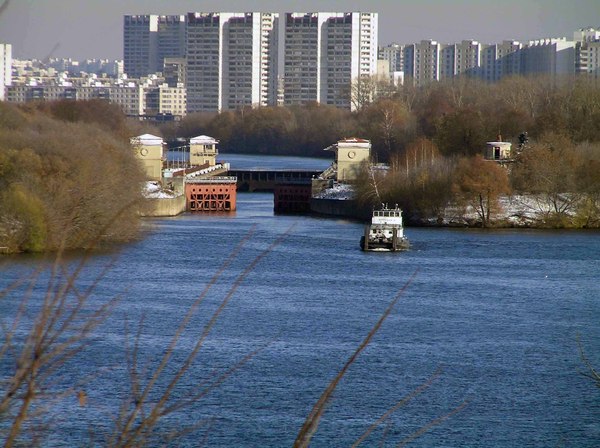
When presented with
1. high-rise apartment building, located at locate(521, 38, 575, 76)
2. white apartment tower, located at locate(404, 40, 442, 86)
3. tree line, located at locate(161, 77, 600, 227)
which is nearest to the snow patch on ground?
tree line, located at locate(161, 77, 600, 227)

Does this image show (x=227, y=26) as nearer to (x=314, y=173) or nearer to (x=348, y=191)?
(x=314, y=173)

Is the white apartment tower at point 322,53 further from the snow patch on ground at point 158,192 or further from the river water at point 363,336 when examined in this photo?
the river water at point 363,336

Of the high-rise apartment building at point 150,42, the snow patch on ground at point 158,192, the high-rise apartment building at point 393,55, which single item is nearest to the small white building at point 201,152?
the snow patch on ground at point 158,192

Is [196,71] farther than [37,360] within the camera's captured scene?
Yes

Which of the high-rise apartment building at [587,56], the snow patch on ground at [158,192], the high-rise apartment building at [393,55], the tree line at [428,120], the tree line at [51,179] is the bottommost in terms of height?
the snow patch on ground at [158,192]

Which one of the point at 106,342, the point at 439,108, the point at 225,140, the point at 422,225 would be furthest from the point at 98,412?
the point at 225,140

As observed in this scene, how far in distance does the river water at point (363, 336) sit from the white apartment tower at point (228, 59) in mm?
39051

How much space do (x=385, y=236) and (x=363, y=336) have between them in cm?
620

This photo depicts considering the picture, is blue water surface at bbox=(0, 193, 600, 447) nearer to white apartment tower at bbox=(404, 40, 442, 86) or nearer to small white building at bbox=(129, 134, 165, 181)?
small white building at bbox=(129, 134, 165, 181)

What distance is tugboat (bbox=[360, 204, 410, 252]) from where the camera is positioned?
14.3 metres

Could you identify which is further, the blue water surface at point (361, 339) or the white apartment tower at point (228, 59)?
the white apartment tower at point (228, 59)

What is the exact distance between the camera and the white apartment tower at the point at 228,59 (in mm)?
53250

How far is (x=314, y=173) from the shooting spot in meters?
25.5

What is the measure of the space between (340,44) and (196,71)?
267 inches
